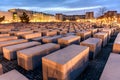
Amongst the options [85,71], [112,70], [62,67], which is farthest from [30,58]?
[112,70]

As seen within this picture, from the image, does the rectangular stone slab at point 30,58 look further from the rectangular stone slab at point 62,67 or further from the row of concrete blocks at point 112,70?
the row of concrete blocks at point 112,70

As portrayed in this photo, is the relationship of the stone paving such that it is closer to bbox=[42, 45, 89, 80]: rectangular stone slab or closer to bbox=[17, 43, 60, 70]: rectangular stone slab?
bbox=[17, 43, 60, 70]: rectangular stone slab

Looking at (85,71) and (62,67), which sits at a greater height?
(62,67)

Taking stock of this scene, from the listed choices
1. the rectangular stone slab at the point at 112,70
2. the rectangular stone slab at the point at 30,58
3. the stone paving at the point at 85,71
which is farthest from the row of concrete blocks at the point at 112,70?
the rectangular stone slab at the point at 30,58

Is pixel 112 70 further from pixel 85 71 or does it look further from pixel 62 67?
pixel 85 71

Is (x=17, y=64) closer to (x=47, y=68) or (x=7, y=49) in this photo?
(x=7, y=49)

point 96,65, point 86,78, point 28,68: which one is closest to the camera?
point 86,78

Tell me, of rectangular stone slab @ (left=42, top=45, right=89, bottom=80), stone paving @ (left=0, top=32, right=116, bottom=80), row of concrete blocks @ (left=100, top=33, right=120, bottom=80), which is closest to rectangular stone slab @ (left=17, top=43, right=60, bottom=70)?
stone paving @ (left=0, top=32, right=116, bottom=80)

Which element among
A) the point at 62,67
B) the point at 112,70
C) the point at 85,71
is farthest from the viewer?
the point at 85,71

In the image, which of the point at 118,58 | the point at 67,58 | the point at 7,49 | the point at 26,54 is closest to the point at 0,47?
the point at 7,49

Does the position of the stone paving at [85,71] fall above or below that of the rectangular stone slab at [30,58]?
below

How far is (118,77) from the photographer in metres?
2.63

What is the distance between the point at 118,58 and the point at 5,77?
3175mm

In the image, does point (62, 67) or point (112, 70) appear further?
point (62, 67)
